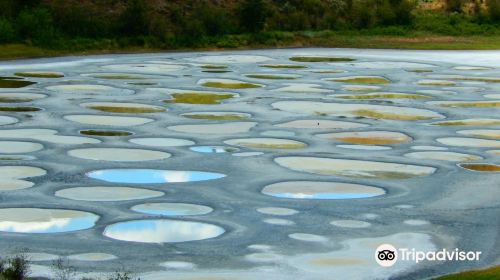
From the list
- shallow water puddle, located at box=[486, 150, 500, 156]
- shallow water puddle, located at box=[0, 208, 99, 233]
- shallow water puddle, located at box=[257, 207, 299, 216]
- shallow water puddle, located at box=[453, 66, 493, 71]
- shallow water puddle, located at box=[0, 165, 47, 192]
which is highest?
shallow water puddle, located at box=[0, 208, 99, 233]

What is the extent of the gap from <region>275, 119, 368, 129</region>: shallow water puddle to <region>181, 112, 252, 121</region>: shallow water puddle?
60.6 inches

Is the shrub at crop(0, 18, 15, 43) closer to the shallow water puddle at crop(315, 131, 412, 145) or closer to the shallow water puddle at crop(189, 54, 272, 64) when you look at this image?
the shallow water puddle at crop(189, 54, 272, 64)

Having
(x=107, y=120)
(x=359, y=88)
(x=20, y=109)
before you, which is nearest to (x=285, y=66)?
(x=359, y=88)

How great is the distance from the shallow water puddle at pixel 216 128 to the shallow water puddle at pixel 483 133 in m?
5.65

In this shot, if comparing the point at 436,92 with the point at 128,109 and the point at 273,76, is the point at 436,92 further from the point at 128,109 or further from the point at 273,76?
the point at 128,109


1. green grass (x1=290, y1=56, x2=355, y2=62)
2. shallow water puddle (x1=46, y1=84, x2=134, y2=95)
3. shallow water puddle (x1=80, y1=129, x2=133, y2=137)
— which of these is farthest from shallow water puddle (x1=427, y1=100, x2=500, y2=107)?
green grass (x1=290, y1=56, x2=355, y2=62)

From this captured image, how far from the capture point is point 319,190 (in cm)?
1895

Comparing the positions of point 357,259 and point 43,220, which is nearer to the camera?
point 357,259

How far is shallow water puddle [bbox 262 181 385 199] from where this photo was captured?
18469mm

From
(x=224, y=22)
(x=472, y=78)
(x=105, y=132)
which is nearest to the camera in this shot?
(x=105, y=132)

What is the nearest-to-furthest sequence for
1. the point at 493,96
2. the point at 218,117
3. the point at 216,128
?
the point at 216,128
the point at 218,117
the point at 493,96

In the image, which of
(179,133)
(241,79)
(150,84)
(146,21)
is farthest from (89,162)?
(146,21)

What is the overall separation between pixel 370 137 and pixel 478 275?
1201cm

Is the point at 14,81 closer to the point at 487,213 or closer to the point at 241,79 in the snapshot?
the point at 241,79
